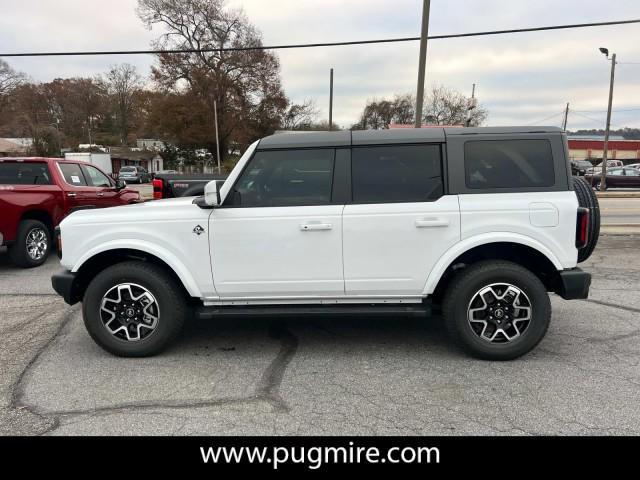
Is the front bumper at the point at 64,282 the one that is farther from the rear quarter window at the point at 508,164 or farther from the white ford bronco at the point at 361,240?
the rear quarter window at the point at 508,164

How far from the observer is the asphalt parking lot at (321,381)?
9.36 ft

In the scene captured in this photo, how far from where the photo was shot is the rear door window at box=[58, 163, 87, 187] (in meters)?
8.26

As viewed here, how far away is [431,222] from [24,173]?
7.39 m

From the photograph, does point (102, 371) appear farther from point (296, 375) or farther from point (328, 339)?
point (328, 339)

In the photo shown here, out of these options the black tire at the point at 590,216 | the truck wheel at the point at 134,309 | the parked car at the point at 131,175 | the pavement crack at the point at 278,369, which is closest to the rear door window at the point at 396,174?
the black tire at the point at 590,216

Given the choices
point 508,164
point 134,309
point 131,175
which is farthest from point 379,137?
point 131,175

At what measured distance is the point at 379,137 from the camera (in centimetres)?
379

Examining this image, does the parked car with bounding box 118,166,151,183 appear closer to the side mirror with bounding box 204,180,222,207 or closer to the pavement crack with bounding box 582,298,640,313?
the side mirror with bounding box 204,180,222,207

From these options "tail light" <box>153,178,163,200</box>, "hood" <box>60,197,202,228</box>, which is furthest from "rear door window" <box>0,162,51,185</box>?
"hood" <box>60,197,202,228</box>

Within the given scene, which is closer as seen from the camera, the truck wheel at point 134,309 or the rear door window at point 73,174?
the truck wheel at point 134,309

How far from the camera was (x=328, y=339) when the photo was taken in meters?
4.26

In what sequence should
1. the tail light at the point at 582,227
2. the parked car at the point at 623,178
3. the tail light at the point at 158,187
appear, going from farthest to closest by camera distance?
the parked car at the point at 623,178 < the tail light at the point at 158,187 < the tail light at the point at 582,227

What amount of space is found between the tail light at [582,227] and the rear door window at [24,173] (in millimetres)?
8085

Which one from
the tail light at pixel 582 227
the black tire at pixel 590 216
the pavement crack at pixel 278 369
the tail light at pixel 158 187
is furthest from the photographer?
the tail light at pixel 158 187
